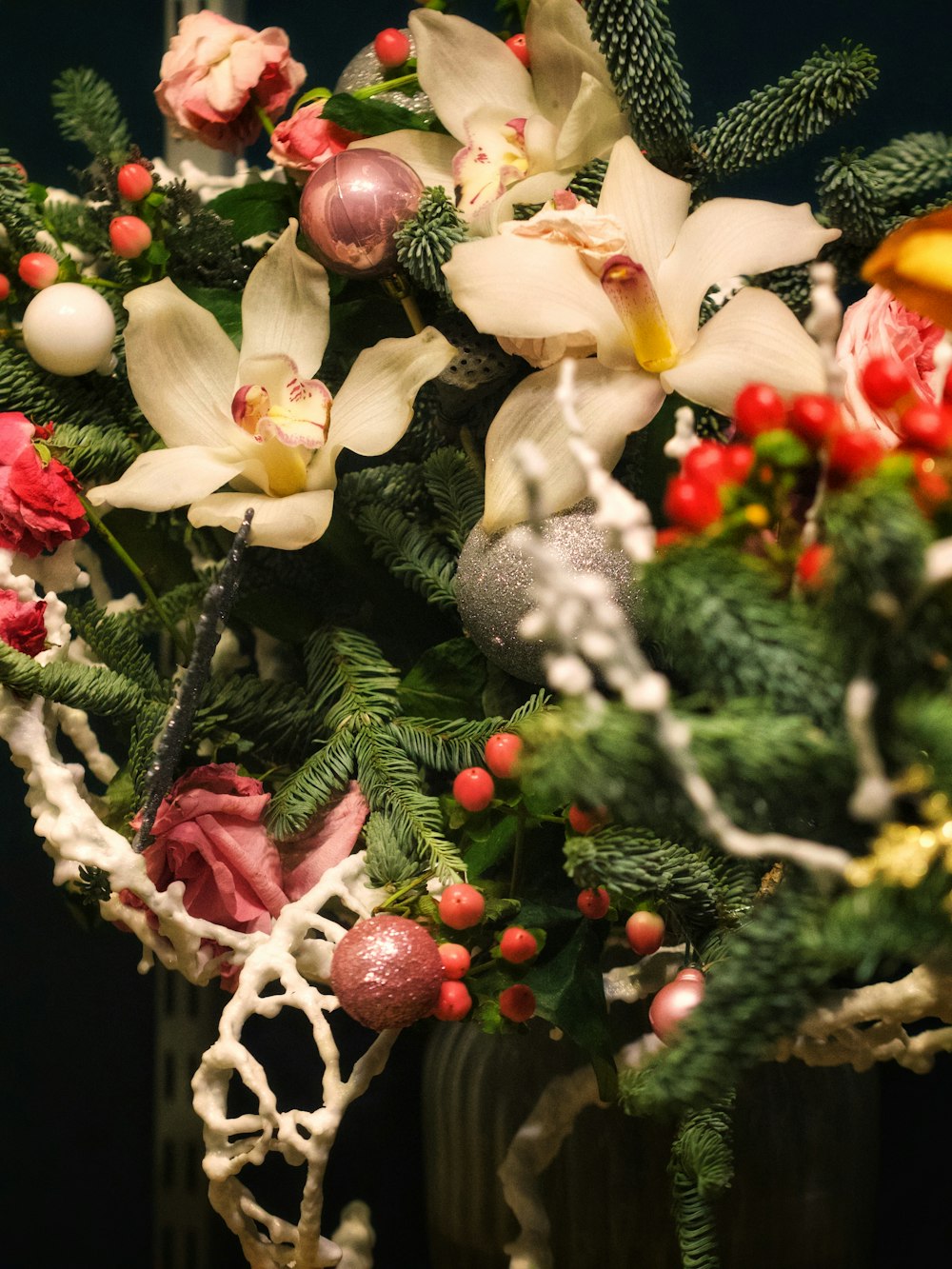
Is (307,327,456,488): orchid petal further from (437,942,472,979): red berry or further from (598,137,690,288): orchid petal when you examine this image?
(437,942,472,979): red berry

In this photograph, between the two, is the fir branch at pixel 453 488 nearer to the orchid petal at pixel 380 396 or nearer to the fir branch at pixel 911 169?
the orchid petal at pixel 380 396

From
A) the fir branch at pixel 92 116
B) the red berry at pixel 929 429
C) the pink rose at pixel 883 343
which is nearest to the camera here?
the red berry at pixel 929 429

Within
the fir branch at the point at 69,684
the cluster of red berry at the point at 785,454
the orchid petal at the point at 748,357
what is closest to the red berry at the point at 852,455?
the cluster of red berry at the point at 785,454

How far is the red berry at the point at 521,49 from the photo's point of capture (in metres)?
0.56

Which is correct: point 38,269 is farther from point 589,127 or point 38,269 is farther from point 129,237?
point 589,127

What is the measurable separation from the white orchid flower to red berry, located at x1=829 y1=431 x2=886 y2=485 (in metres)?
0.23

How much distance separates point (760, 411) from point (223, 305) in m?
0.33

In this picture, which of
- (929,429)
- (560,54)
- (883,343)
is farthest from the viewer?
(560,54)

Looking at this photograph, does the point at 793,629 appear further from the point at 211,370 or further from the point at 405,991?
the point at 211,370

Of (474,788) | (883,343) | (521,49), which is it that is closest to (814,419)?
(883,343)

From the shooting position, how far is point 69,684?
0.50m

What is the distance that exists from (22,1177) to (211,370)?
0.53 m

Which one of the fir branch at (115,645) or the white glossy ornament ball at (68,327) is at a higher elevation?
the white glossy ornament ball at (68,327)

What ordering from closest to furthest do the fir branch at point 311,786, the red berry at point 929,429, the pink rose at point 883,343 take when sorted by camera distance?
1. the red berry at point 929,429
2. the pink rose at point 883,343
3. the fir branch at point 311,786
